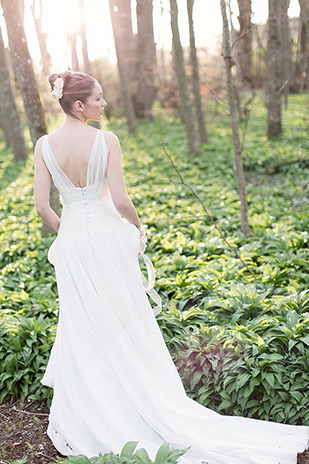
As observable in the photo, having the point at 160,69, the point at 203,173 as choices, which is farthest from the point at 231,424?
the point at 160,69

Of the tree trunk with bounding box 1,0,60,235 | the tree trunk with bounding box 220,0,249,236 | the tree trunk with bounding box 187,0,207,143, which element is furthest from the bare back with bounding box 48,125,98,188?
the tree trunk with bounding box 187,0,207,143

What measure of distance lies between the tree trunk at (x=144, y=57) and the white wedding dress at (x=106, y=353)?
66.2 ft

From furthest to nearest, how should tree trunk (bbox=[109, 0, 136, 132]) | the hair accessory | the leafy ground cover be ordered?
tree trunk (bbox=[109, 0, 136, 132]) < the leafy ground cover < the hair accessory

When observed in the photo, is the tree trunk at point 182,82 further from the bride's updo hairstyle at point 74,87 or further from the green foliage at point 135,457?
the green foliage at point 135,457

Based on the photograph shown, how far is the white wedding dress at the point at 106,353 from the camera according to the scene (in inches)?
122

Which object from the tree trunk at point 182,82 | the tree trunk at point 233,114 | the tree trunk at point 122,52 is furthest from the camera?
the tree trunk at point 122,52

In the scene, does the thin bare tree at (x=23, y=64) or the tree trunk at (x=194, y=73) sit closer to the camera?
the thin bare tree at (x=23, y=64)

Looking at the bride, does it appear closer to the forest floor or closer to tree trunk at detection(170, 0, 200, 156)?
the forest floor

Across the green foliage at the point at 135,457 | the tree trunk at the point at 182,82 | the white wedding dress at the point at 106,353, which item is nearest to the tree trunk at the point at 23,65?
the white wedding dress at the point at 106,353

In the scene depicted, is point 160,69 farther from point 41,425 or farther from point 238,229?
point 41,425

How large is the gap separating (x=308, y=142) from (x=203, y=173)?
408 centimetres

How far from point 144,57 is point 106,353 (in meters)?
22.1

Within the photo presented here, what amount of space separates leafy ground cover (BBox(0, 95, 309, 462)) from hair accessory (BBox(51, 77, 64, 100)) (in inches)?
83.5

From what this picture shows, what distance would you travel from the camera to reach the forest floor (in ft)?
10.9
